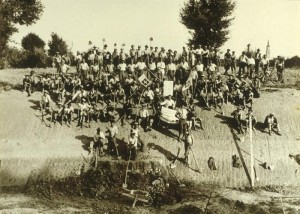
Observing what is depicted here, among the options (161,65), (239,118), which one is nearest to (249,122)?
(239,118)

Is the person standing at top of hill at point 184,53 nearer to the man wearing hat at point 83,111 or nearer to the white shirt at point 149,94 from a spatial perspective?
the white shirt at point 149,94

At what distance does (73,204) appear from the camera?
19.0 metres

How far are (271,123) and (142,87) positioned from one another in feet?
23.7

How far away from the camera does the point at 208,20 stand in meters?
37.9

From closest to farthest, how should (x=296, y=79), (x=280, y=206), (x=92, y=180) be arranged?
1. (x=280, y=206)
2. (x=92, y=180)
3. (x=296, y=79)

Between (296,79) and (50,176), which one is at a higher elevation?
(296,79)

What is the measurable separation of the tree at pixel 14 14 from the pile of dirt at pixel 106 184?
1952 cm

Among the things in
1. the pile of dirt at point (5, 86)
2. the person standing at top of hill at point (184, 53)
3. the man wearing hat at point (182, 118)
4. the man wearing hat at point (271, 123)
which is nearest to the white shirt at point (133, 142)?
the man wearing hat at point (182, 118)

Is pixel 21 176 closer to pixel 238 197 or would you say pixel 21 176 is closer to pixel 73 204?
pixel 73 204

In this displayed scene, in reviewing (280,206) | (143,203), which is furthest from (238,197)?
(143,203)

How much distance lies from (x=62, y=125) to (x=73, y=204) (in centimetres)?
669

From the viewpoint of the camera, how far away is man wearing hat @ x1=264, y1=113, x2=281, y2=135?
78.8 feet

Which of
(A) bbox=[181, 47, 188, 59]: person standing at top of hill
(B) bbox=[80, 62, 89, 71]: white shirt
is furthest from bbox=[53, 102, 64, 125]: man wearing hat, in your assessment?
(A) bbox=[181, 47, 188, 59]: person standing at top of hill

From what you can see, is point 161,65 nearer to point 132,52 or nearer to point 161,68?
point 161,68
